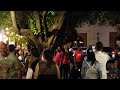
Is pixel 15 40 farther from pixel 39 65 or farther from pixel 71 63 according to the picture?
pixel 39 65

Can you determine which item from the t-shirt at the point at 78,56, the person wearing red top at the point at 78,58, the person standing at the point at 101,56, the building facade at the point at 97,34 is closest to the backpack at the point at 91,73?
the person standing at the point at 101,56

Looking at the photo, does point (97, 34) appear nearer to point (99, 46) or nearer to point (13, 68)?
point (99, 46)

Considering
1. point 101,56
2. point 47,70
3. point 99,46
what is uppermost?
point 99,46

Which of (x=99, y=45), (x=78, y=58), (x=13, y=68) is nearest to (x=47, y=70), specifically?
(x=13, y=68)

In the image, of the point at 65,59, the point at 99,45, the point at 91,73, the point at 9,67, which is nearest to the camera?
the point at 9,67

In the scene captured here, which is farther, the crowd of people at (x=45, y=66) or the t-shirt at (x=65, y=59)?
the t-shirt at (x=65, y=59)

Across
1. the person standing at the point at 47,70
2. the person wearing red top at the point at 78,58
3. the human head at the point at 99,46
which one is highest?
the human head at the point at 99,46

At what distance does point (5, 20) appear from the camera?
13125 millimetres

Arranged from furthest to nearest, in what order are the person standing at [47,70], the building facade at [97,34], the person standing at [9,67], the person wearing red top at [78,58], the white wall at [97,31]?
the white wall at [97,31] → the building facade at [97,34] → the person wearing red top at [78,58] → the person standing at [9,67] → the person standing at [47,70]

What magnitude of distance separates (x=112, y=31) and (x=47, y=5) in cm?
1672

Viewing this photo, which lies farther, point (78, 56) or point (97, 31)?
point (97, 31)

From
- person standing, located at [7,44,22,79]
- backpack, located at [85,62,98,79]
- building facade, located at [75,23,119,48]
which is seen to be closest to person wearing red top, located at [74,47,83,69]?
backpack, located at [85,62,98,79]

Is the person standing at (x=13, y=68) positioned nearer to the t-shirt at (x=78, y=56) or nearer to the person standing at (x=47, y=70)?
the person standing at (x=47, y=70)
